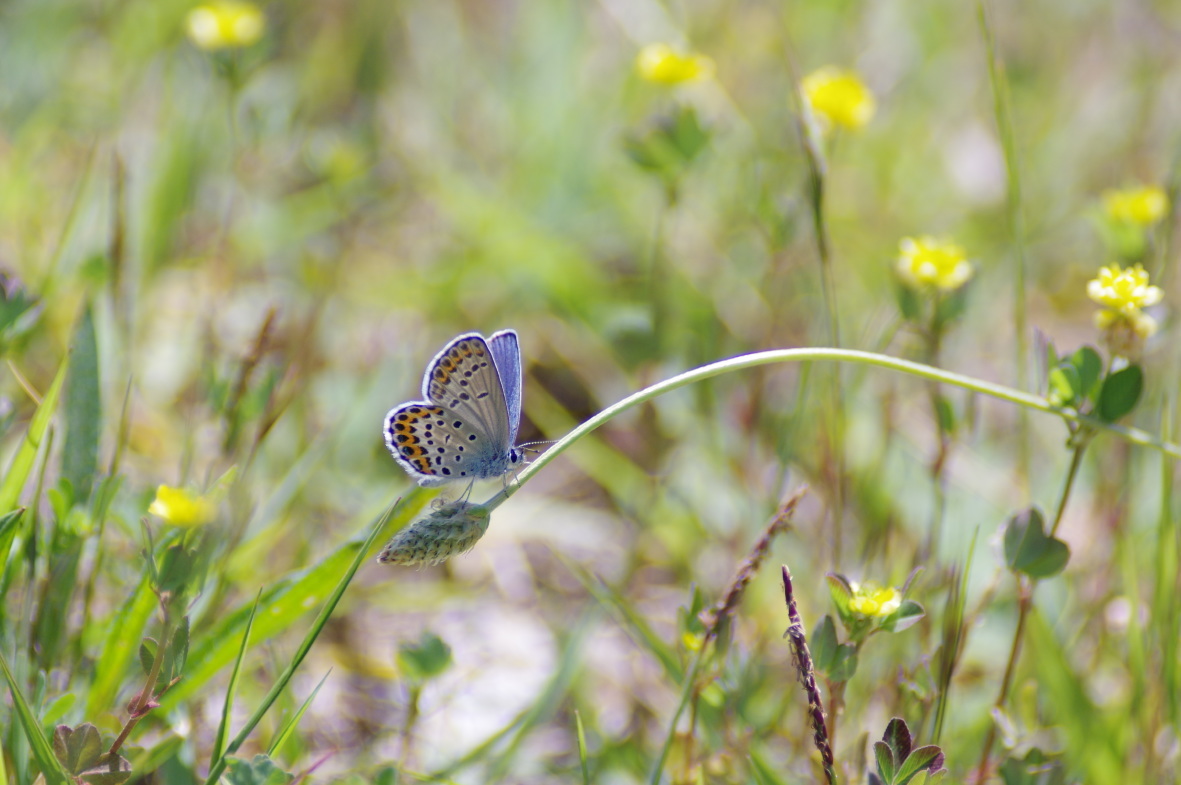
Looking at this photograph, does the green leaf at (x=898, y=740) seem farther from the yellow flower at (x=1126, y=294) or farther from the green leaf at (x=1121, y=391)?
the yellow flower at (x=1126, y=294)

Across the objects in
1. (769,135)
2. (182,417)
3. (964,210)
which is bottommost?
(182,417)

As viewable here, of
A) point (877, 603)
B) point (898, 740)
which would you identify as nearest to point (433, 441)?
point (877, 603)

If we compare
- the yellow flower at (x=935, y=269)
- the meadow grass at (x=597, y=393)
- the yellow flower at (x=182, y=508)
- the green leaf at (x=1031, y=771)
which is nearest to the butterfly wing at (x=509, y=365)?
the meadow grass at (x=597, y=393)

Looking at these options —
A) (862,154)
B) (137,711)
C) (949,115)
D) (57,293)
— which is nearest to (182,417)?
(57,293)

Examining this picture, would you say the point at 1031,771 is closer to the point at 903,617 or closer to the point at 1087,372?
the point at 903,617

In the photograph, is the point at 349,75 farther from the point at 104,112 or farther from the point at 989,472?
the point at 989,472

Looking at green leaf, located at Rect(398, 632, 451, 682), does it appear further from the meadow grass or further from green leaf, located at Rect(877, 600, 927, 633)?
green leaf, located at Rect(877, 600, 927, 633)
